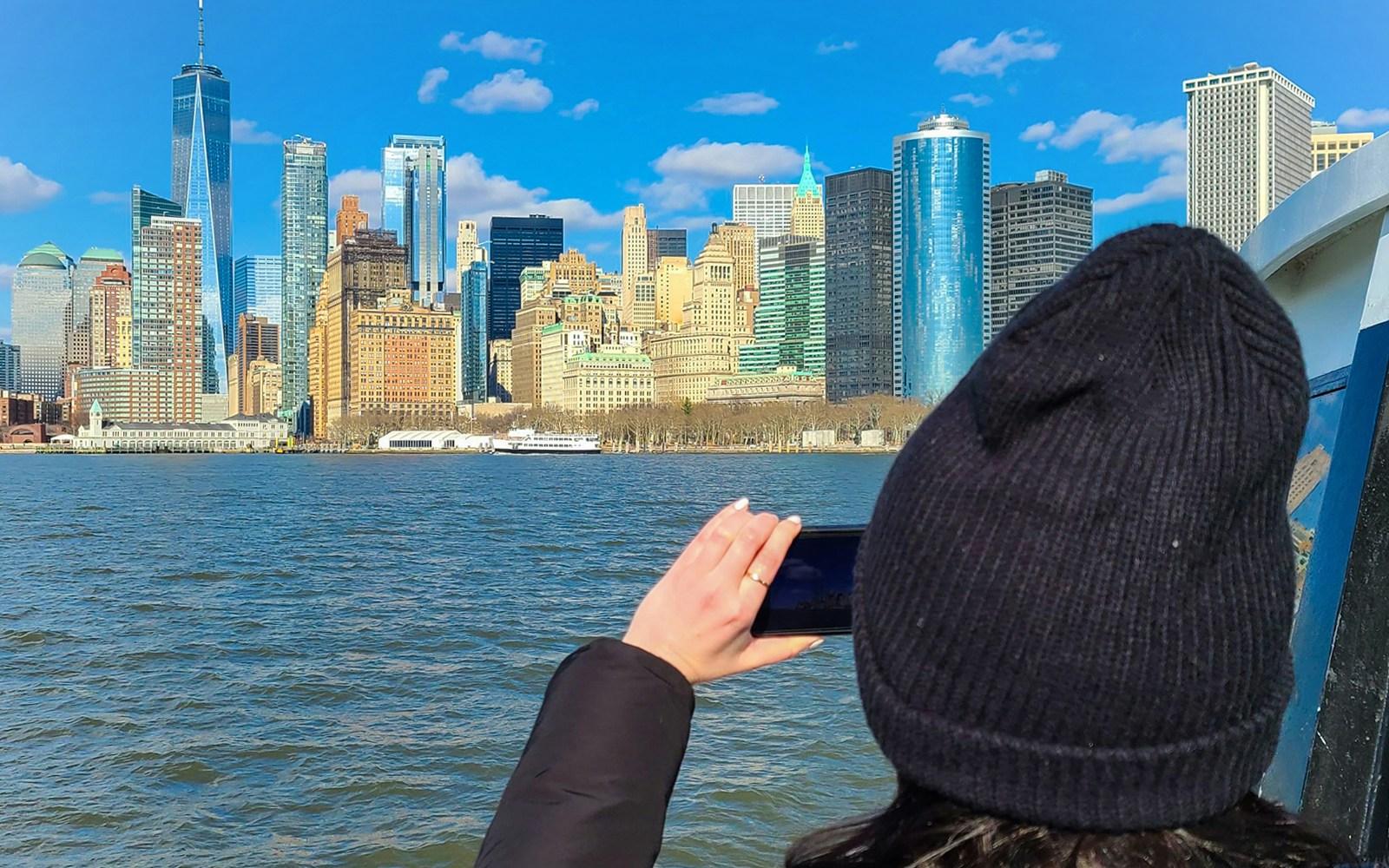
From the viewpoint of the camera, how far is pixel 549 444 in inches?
4902

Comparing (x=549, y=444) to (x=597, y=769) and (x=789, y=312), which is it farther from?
(x=597, y=769)

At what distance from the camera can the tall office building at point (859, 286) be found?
149625 millimetres

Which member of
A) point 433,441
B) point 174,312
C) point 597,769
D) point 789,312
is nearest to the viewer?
point 597,769

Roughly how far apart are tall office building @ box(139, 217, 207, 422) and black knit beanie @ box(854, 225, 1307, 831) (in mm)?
182993

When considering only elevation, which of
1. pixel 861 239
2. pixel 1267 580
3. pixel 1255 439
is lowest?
pixel 1267 580

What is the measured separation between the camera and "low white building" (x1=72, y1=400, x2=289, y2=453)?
148 m

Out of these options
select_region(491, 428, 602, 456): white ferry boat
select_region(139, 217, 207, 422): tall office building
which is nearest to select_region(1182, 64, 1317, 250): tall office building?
select_region(491, 428, 602, 456): white ferry boat

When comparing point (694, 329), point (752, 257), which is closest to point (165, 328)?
point (694, 329)

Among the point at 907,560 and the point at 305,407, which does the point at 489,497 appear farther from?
the point at 305,407

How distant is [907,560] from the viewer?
109cm

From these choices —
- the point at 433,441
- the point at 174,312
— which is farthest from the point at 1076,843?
the point at 174,312

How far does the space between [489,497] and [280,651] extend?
122 ft

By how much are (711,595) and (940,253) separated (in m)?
147

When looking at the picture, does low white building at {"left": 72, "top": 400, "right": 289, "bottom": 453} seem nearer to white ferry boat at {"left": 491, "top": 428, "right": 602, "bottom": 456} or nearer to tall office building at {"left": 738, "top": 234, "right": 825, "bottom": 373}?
white ferry boat at {"left": 491, "top": 428, "right": 602, "bottom": 456}
